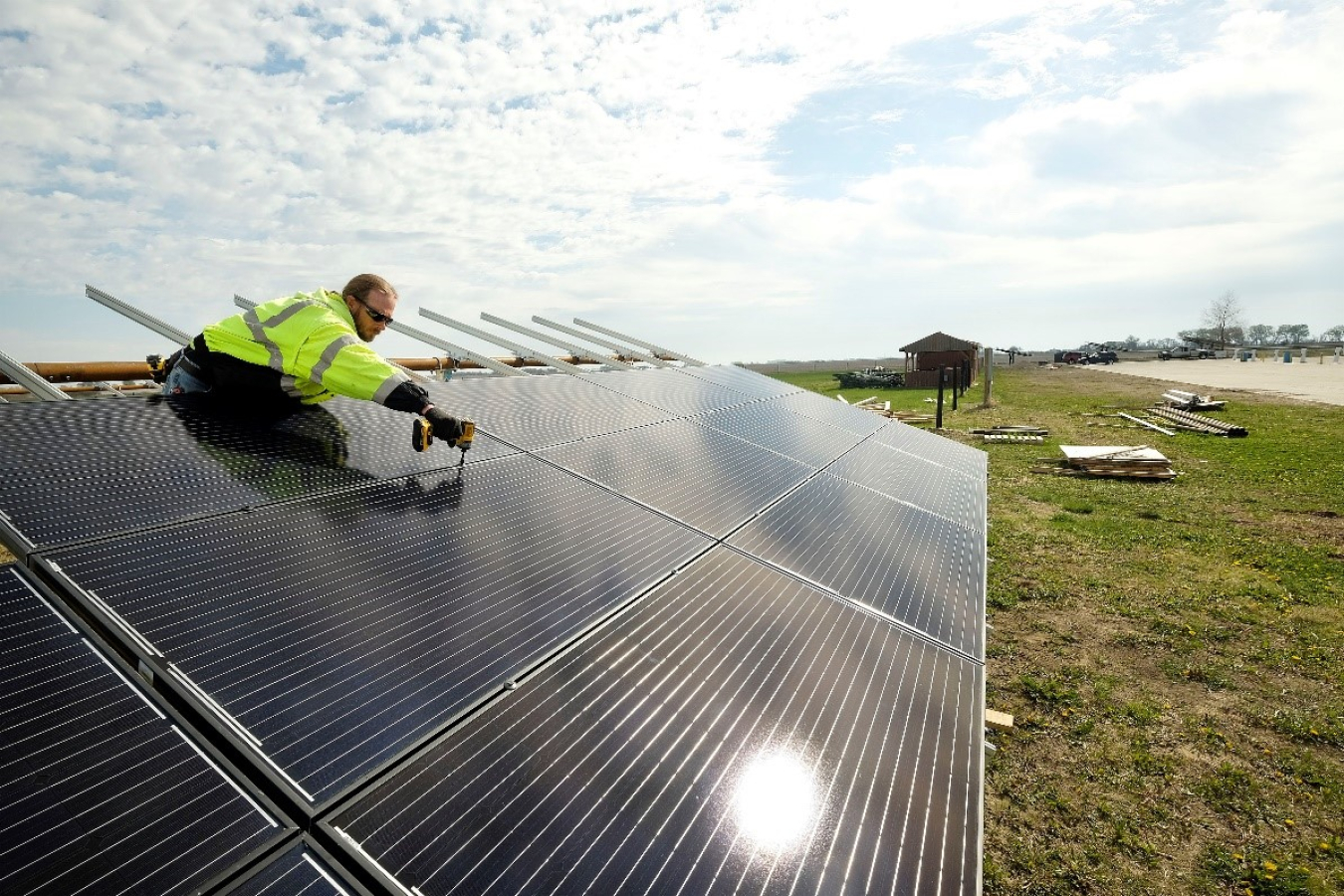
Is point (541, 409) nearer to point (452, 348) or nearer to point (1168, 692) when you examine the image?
point (452, 348)

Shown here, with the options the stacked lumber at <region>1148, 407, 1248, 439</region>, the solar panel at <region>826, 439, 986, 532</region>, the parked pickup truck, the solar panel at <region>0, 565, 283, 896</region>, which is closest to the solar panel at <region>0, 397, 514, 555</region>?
the solar panel at <region>0, 565, 283, 896</region>

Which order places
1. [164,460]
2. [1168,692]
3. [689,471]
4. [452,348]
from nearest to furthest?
1. [164,460]
2. [689,471]
3. [1168,692]
4. [452,348]

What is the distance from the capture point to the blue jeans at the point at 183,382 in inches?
211

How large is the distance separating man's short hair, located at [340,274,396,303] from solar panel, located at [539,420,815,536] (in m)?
1.74

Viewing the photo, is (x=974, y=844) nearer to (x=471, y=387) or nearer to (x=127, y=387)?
(x=471, y=387)

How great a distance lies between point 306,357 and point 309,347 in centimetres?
7

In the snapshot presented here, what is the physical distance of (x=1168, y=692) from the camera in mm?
6797

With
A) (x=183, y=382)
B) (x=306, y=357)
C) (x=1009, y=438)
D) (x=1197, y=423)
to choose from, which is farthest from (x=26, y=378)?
(x=1197, y=423)

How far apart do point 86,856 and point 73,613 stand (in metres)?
1.09

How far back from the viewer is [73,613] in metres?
2.33

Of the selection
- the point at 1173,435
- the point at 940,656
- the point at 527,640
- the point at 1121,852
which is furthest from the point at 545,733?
the point at 1173,435

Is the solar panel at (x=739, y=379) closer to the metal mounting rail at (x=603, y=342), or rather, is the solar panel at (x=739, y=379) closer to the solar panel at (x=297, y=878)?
the metal mounting rail at (x=603, y=342)

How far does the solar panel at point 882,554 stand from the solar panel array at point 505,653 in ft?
0.12

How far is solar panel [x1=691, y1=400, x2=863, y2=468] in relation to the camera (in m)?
7.54
